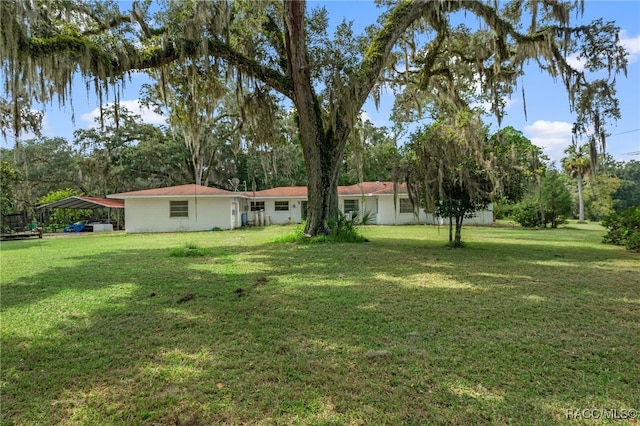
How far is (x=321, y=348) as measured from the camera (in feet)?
11.1

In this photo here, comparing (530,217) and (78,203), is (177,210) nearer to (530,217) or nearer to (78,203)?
(78,203)

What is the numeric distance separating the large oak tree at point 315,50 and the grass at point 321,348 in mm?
5273

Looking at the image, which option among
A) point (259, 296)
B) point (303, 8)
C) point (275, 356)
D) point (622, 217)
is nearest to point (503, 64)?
point (622, 217)

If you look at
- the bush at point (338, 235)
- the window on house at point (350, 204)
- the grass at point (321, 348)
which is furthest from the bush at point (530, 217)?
the grass at point (321, 348)

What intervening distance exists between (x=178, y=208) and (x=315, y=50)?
44.7ft

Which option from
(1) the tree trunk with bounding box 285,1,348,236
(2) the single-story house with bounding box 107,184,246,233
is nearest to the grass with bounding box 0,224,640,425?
(1) the tree trunk with bounding box 285,1,348,236

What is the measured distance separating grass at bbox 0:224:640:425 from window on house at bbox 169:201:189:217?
15616 mm

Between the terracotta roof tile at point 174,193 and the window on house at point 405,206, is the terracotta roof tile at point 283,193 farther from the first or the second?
the window on house at point 405,206

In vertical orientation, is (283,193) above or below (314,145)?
below

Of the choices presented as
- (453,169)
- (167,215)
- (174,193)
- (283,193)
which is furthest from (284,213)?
(453,169)

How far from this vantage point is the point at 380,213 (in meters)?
25.7

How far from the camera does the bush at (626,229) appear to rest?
10219 millimetres

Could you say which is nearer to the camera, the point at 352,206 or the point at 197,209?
the point at 197,209

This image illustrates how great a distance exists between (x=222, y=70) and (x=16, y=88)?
538 cm
